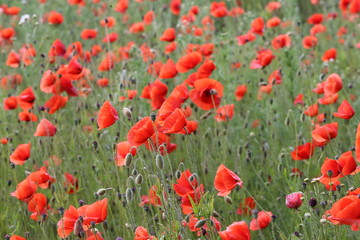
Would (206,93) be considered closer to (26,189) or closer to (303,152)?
(303,152)

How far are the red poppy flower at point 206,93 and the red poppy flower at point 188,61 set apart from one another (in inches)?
11.6

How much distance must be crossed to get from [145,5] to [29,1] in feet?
3.88

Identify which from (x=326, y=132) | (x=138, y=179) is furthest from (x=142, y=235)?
(x=326, y=132)

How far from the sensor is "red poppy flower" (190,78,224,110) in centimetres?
292

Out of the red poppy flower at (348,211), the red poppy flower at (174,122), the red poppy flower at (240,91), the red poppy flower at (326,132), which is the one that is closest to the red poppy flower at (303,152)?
the red poppy flower at (326,132)

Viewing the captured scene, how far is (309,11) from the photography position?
21.4 feet

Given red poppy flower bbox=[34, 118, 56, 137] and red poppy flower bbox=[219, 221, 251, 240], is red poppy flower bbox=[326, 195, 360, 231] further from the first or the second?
red poppy flower bbox=[34, 118, 56, 137]

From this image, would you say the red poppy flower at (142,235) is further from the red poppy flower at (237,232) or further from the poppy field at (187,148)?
Result: the red poppy flower at (237,232)

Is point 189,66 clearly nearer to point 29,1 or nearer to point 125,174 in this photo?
point 125,174

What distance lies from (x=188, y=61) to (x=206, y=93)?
325mm

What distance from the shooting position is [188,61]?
10.7 ft

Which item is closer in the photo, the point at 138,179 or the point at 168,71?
the point at 138,179

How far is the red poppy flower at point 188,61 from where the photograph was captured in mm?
3256

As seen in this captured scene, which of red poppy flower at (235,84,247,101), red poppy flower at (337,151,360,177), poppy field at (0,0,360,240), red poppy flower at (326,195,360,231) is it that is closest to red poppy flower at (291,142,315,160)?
poppy field at (0,0,360,240)
